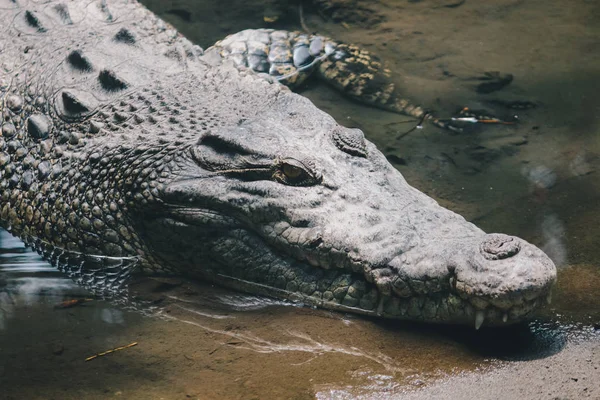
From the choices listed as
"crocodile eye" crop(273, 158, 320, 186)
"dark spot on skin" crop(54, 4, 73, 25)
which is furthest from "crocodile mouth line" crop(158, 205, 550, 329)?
"dark spot on skin" crop(54, 4, 73, 25)

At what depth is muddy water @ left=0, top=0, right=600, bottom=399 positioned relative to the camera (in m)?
3.22

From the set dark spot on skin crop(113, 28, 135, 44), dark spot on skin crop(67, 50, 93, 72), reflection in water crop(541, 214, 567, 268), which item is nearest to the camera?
reflection in water crop(541, 214, 567, 268)

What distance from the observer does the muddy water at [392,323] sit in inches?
127

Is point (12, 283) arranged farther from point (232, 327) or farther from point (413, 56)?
point (413, 56)

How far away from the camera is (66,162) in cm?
451

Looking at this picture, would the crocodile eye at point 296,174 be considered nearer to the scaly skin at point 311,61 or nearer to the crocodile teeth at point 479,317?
the crocodile teeth at point 479,317

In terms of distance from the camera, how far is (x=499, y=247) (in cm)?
318

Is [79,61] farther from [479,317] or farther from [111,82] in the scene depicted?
[479,317]

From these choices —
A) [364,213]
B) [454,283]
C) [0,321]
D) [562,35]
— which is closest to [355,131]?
[364,213]

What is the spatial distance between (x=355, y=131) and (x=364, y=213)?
0.67m

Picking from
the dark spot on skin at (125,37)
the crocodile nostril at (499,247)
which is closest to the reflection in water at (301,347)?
the crocodile nostril at (499,247)

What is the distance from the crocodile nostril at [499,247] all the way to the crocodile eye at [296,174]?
3.27 feet

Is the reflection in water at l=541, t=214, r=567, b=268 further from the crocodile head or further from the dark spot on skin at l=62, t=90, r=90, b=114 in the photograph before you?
the dark spot on skin at l=62, t=90, r=90, b=114

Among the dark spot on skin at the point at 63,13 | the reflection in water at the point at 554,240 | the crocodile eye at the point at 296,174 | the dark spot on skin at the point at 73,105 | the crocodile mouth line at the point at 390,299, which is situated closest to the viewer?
the crocodile mouth line at the point at 390,299
